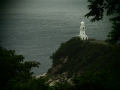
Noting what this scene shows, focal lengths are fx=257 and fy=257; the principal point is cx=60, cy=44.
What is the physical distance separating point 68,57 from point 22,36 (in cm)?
4462

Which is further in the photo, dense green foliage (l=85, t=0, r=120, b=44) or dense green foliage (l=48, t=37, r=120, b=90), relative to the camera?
dense green foliage (l=48, t=37, r=120, b=90)

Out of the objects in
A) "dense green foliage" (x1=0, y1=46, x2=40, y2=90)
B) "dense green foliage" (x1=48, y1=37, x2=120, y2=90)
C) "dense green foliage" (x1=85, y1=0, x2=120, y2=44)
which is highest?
"dense green foliage" (x1=85, y1=0, x2=120, y2=44)

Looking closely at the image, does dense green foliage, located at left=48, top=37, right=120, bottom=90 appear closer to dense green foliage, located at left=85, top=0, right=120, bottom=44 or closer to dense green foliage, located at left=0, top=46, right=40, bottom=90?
dense green foliage, located at left=0, top=46, right=40, bottom=90

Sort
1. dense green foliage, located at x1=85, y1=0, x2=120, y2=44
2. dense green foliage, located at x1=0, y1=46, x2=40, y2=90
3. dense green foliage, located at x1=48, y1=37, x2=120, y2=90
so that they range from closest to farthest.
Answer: dense green foliage, located at x1=85, y1=0, x2=120, y2=44 < dense green foliage, located at x1=0, y1=46, x2=40, y2=90 < dense green foliage, located at x1=48, y1=37, x2=120, y2=90

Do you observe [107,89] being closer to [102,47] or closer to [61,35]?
[102,47]

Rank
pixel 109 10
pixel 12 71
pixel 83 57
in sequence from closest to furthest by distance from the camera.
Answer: pixel 109 10
pixel 12 71
pixel 83 57

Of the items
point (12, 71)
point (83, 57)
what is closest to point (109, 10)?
point (12, 71)

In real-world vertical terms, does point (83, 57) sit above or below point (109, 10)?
below

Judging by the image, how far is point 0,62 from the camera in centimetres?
1277

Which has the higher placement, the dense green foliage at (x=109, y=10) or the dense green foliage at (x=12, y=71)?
the dense green foliage at (x=109, y=10)

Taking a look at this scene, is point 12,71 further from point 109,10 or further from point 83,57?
point 83,57

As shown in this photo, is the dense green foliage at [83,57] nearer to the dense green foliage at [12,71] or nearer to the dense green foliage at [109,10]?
the dense green foliage at [12,71]

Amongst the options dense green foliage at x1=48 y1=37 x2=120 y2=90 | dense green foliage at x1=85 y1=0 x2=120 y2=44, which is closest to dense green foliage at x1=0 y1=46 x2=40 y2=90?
dense green foliage at x1=85 y1=0 x2=120 y2=44

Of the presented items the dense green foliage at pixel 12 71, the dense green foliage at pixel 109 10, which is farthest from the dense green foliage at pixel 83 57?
the dense green foliage at pixel 109 10
